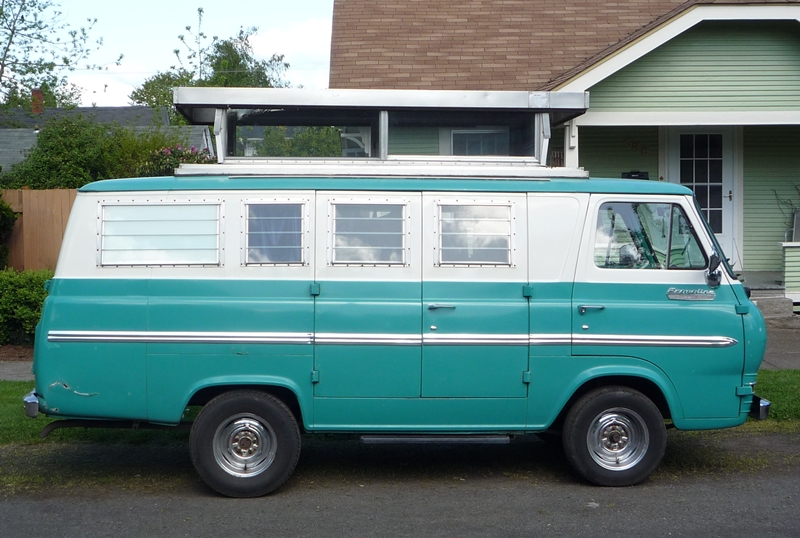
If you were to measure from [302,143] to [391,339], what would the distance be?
2.12 metres

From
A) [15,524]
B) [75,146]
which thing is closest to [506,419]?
[15,524]

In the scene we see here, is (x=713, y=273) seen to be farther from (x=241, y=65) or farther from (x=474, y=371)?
(x=241, y=65)

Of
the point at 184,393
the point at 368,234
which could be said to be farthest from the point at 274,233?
the point at 184,393

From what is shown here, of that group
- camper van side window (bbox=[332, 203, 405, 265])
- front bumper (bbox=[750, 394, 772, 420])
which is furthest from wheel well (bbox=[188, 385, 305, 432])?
front bumper (bbox=[750, 394, 772, 420])

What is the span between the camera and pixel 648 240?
626 centimetres

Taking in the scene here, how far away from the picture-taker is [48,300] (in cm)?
595

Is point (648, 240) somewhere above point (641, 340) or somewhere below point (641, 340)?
above

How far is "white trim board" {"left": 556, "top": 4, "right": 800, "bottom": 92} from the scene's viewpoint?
12469 mm

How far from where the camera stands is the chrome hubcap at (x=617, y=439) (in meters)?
6.16

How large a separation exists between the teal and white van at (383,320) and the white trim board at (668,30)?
264 inches

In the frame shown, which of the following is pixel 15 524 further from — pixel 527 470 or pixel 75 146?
pixel 75 146

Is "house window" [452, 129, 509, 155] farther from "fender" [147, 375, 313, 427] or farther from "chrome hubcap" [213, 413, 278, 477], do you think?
"chrome hubcap" [213, 413, 278, 477]

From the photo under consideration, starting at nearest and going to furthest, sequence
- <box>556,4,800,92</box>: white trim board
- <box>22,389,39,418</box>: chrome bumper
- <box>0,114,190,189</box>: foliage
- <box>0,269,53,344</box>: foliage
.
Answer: <box>22,389,39,418</box>: chrome bumper → <box>0,269,53,344</box>: foliage → <box>556,4,800,92</box>: white trim board → <box>0,114,190,189</box>: foliage

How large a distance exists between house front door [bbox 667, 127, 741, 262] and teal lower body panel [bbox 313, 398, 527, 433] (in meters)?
9.70
